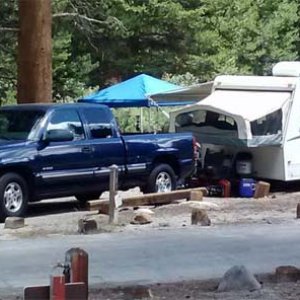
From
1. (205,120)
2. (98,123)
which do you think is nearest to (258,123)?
(205,120)

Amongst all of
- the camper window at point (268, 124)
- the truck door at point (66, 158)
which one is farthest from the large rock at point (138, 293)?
the camper window at point (268, 124)

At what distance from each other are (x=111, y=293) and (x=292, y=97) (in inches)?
Result: 470

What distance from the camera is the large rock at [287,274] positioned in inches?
359

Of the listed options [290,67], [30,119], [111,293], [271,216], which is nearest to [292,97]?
[290,67]

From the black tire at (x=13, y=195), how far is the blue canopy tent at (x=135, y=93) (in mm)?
9342

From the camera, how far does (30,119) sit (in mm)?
15648

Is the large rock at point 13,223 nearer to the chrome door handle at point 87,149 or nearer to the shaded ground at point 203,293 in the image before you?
the chrome door handle at point 87,149

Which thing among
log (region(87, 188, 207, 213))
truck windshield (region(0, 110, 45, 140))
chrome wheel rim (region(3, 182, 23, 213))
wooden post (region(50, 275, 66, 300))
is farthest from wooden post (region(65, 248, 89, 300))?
truck windshield (region(0, 110, 45, 140))

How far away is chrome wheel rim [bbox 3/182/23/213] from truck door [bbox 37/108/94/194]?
1.65 ft

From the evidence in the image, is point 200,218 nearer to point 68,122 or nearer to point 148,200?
point 148,200

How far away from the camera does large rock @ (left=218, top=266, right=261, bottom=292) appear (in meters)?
8.68

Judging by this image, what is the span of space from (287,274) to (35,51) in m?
12.4

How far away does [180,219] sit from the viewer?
14.9 meters

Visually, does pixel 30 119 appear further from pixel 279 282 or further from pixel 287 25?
pixel 287 25
